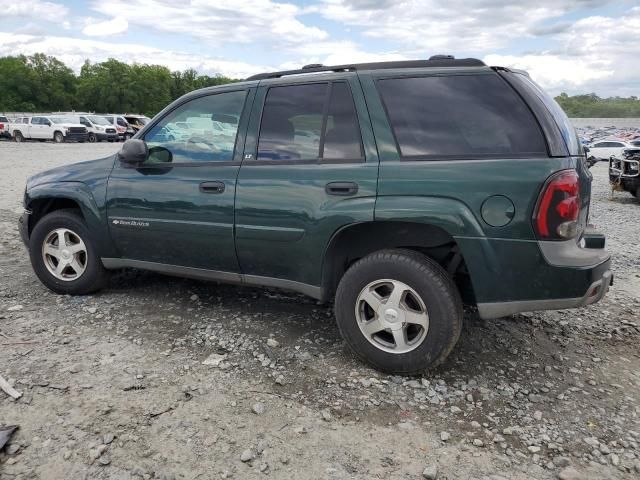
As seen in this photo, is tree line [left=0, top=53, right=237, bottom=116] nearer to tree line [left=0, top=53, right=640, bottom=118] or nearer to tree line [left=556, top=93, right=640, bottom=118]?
tree line [left=0, top=53, right=640, bottom=118]

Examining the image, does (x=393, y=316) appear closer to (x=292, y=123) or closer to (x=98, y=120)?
(x=292, y=123)

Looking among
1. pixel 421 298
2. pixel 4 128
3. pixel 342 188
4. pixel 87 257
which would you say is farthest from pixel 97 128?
pixel 421 298

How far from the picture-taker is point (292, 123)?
364cm

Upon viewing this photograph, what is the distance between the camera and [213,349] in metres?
3.70

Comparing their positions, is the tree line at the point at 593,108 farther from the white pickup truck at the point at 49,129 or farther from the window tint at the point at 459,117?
the window tint at the point at 459,117

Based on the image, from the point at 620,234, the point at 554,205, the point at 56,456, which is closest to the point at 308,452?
the point at 56,456

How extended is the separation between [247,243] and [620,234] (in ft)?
21.0

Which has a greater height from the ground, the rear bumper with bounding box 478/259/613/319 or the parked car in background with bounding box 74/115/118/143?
the parked car in background with bounding box 74/115/118/143

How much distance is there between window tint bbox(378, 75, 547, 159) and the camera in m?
3.01

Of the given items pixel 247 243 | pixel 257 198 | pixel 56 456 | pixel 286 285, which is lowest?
pixel 56 456

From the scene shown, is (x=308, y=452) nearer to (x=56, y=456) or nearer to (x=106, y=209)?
(x=56, y=456)

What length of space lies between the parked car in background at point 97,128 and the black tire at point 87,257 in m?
31.2

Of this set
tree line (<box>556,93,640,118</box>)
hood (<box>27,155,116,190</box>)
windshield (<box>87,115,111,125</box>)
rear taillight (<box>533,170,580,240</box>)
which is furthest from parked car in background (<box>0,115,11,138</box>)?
tree line (<box>556,93,640,118</box>)

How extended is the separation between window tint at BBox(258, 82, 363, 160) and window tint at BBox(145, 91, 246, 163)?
0.28 m
